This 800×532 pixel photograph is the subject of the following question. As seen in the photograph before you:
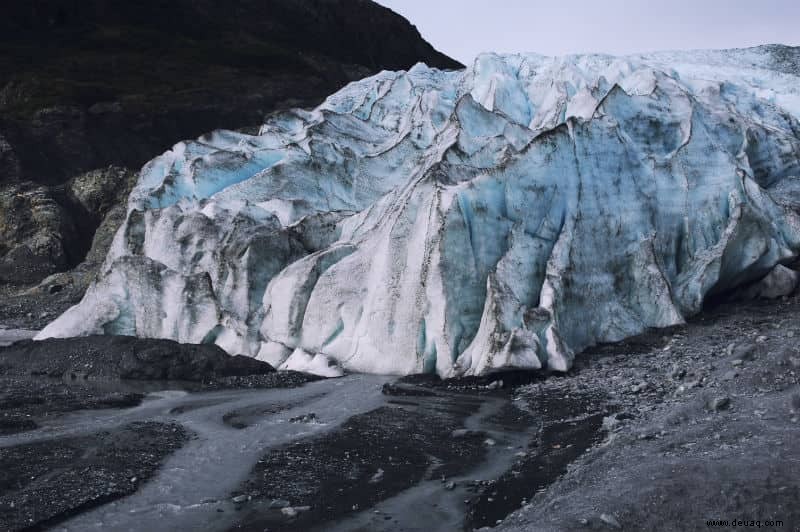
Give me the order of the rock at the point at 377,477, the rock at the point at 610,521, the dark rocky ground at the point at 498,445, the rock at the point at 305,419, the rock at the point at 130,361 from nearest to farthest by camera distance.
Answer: the rock at the point at 610,521 → the dark rocky ground at the point at 498,445 → the rock at the point at 377,477 → the rock at the point at 305,419 → the rock at the point at 130,361

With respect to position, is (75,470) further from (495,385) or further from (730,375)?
(730,375)

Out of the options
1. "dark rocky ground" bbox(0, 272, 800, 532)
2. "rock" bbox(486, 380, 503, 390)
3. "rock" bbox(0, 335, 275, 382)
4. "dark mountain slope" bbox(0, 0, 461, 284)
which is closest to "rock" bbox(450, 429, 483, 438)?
"dark rocky ground" bbox(0, 272, 800, 532)

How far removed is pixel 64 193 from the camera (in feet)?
Answer: 100

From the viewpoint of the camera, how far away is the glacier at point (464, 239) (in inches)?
492

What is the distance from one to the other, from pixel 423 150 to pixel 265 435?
1392cm

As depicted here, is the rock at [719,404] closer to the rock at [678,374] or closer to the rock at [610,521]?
the rock at [678,374]

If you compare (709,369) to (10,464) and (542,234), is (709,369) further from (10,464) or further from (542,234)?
(10,464)

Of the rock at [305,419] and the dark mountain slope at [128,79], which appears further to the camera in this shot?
the dark mountain slope at [128,79]

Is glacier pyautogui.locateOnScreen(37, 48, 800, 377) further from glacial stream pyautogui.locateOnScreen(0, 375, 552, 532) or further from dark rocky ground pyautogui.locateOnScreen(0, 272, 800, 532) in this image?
glacial stream pyautogui.locateOnScreen(0, 375, 552, 532)

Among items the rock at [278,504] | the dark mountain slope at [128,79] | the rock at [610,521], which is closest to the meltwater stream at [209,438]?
the rock at [278,504]

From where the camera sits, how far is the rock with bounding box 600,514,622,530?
5.04 metres

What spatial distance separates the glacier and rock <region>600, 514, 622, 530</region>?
5.87 m

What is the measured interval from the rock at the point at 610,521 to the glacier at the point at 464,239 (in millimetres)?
5866

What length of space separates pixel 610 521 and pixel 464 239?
787 cm
